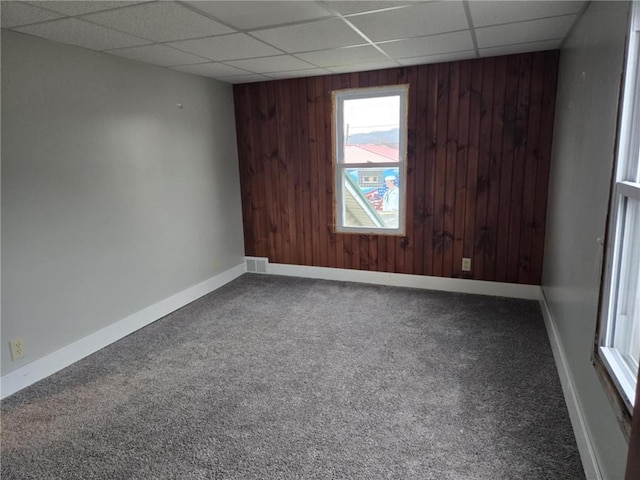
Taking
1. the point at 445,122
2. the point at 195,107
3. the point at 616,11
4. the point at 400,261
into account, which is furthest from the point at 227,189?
the point at 616,11

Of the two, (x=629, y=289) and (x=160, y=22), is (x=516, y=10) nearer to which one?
(x=629, y=289)

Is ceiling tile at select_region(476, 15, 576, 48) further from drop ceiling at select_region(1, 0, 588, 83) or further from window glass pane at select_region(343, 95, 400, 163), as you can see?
window glass pane at select_region(343, 95, 400, 163)

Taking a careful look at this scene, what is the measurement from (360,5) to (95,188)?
2.23m

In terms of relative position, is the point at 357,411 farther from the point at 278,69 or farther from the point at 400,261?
the point at 278,69

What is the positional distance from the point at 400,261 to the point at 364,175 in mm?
987

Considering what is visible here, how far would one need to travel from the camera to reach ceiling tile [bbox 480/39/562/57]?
3.15 metres

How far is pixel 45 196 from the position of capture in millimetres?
2639

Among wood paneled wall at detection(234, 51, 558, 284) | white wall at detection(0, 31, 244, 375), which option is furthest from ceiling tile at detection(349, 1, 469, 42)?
white wall at detection(0, 31, 244, 375)

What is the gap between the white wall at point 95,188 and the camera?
250cm

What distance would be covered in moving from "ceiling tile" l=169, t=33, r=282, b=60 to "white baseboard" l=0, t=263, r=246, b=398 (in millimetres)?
2144

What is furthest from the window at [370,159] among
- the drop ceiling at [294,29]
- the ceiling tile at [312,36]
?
the ceiling tile at [312,36]

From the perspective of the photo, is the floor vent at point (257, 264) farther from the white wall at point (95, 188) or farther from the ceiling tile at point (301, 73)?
the ceiling tile at point (301, 73)

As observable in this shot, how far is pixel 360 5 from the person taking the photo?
2.21 meters

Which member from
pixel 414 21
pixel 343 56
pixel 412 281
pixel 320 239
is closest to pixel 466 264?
pixel 412 281
